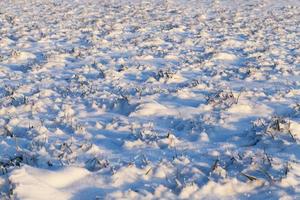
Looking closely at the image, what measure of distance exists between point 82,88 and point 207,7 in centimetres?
1309

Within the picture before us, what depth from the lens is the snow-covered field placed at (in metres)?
4.63

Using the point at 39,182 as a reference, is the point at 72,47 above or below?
below

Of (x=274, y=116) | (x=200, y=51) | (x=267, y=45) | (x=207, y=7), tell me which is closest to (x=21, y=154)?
(x=274, y=116)

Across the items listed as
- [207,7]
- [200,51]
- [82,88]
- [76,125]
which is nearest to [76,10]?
[207,7]

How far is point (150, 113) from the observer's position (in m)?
6.80

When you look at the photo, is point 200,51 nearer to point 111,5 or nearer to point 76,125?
point 76,125

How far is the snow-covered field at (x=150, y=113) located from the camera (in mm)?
4633

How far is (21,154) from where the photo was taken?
532 centimetres

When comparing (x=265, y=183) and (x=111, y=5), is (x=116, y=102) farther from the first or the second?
(x=111, y=5)

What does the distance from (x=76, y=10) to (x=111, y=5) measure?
2.20 meters

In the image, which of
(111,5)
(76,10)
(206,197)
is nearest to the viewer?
(206,197)

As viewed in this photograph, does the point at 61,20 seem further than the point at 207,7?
No

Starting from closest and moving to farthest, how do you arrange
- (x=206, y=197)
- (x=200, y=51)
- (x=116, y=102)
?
1. (x=206, y=197)
2. (x=116, y=102)
3. (x=200, y=51)

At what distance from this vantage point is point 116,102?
285 inches
